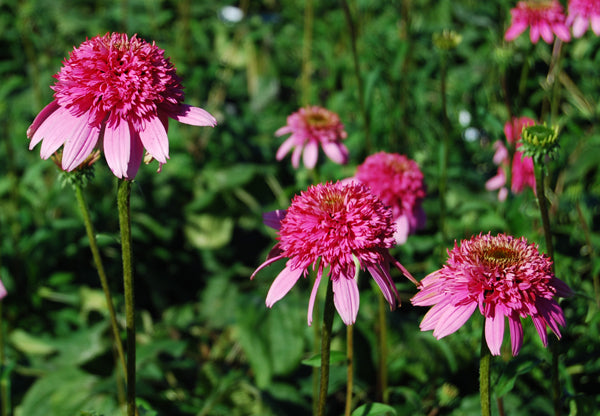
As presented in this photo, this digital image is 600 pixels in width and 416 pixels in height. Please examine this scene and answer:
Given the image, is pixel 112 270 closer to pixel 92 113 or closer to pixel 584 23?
pixel 92 113

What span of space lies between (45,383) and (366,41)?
2404 mm

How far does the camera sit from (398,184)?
5.89 ft

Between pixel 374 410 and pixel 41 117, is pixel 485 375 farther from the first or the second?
pixel 41 117

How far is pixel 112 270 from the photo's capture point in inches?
107

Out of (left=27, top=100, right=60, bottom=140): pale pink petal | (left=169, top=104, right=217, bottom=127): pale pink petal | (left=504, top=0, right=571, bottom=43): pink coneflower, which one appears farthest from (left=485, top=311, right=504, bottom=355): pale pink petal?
(left=504, top=0, right=571, bottom=43): pink coneflower

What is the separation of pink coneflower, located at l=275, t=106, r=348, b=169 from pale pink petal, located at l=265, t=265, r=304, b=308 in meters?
0.83

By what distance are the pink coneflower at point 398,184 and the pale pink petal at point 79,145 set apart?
2.84 feet

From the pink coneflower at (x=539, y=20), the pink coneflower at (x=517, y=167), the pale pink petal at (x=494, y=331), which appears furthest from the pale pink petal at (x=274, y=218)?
the pink coneflower at (x=539, y=20)

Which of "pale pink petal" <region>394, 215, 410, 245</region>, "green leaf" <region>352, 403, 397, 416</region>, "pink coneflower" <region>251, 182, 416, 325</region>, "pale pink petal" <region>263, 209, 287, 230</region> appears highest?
"pale pink petal" <region>394, 215, 410, 245</region>

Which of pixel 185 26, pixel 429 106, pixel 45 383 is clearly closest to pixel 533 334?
Result: pixel 45 383

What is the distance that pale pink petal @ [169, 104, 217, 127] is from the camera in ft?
3.78

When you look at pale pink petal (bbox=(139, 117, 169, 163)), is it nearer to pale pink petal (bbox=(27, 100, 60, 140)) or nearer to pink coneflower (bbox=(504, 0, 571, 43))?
pale pink petal (bbox=(27, 100, 60, 140))

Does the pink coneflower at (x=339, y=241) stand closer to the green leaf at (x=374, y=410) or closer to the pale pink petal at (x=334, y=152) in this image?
the green leaf at (x=374, y=410)

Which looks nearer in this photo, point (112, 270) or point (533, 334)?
point (533, 334)
